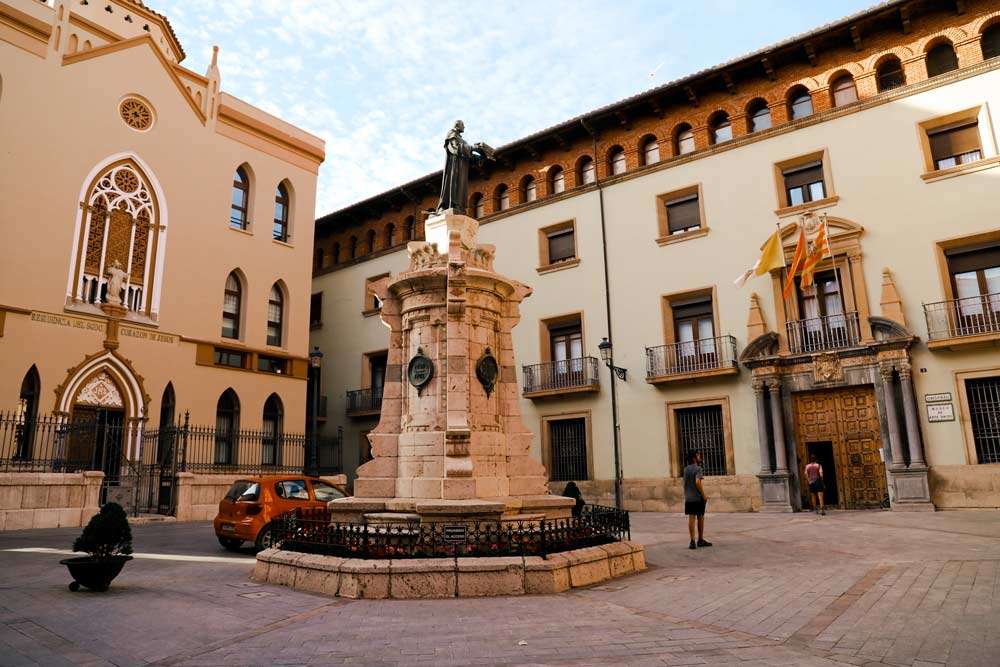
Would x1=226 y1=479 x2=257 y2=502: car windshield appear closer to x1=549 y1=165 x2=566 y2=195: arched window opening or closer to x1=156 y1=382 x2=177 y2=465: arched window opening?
x1=156 y1=382 x2=177 y2=465: arched window opening

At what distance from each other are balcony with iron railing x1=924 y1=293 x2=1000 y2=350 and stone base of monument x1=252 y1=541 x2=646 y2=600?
13960 mm

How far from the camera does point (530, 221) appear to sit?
26547 millimetres

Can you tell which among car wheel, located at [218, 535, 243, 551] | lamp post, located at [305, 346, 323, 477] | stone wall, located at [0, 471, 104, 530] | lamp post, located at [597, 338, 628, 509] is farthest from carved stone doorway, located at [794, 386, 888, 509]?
stone wall, located at [0, 471, 104, 530]

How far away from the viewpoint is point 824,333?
19.4 meters

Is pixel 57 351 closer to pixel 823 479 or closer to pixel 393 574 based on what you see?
pixel 393 574

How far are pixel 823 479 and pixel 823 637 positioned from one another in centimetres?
1494

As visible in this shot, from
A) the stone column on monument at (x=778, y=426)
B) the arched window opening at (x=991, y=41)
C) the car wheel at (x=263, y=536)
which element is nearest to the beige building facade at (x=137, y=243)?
the car wheel at (x=263, y=536)

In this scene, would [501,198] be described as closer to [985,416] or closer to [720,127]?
[720,127]

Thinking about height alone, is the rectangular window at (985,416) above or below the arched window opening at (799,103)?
below

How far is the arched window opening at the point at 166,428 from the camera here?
2169cm

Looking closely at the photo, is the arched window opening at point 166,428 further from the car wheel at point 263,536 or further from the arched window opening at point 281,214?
the car wheel at point 263,536

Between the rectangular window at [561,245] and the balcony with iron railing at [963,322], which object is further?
the rectangular window at [561,245]

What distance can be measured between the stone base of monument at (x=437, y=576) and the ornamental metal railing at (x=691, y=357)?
1412 cm

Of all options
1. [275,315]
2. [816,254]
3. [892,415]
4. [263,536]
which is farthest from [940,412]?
[275,315]
